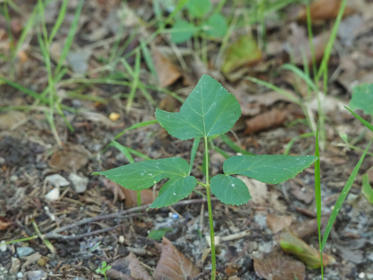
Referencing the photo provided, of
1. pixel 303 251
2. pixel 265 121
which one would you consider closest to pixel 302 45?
pixel 265 121

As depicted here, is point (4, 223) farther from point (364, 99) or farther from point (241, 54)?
point (241, 54)

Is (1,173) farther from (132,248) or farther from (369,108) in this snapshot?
(369,108)

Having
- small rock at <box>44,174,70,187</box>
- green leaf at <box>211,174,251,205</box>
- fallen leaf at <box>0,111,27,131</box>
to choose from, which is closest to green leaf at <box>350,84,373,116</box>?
green leaf at <box>211,174,251,205</box>

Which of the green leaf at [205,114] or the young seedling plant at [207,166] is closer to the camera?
the young seedling plant at [207,166]

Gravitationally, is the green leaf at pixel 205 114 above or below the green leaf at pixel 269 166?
above

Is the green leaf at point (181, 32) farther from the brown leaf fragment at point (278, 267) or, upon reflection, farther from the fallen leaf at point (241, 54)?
the brown leaf fragment at point (278, 267)

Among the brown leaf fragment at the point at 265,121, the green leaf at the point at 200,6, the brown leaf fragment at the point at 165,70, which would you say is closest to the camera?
the brown leaf fragment at the point at 265,121

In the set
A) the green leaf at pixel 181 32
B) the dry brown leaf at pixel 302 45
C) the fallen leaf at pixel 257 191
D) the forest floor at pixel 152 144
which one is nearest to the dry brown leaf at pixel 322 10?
the forest floor at pixel 152 144
